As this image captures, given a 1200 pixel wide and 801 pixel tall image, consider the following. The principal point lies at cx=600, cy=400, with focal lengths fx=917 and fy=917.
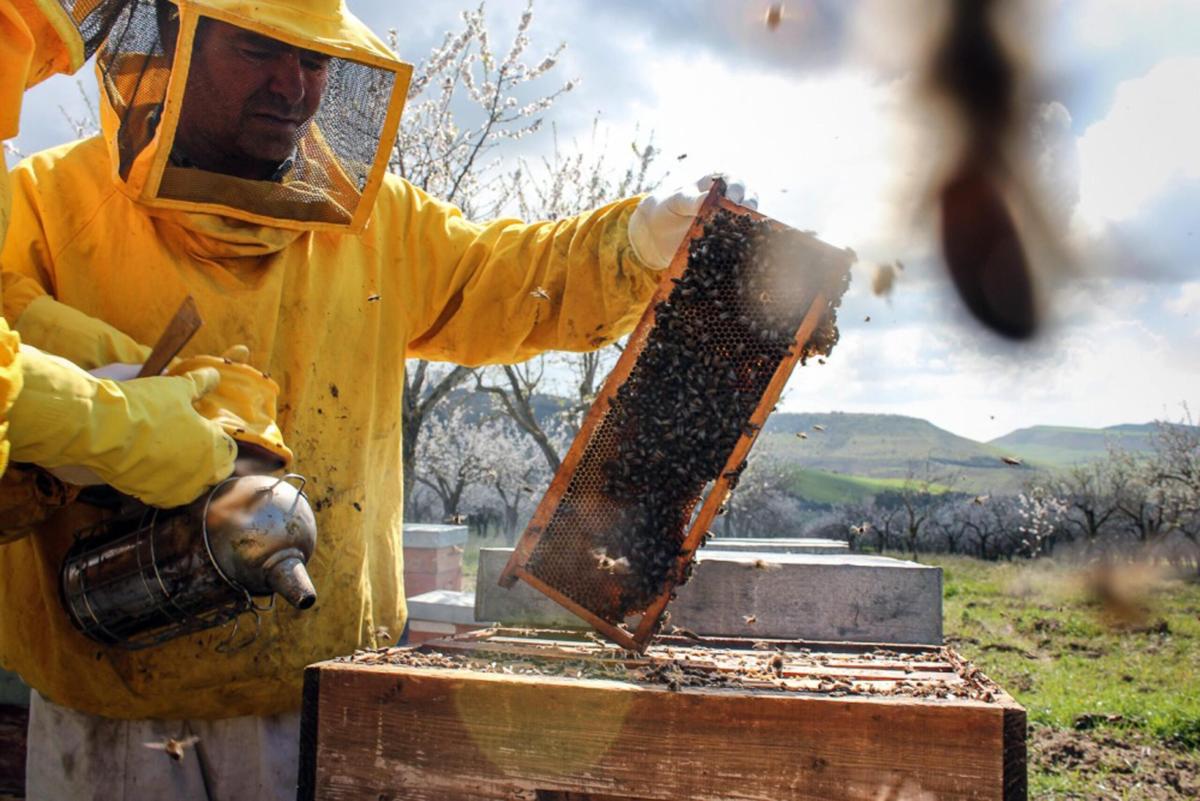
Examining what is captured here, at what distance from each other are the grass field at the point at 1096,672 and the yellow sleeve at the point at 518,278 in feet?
17.7

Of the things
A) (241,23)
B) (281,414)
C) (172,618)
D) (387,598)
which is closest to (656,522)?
(387,598)

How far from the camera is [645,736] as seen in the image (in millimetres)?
2119

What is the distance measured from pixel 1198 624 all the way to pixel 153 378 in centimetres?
1753

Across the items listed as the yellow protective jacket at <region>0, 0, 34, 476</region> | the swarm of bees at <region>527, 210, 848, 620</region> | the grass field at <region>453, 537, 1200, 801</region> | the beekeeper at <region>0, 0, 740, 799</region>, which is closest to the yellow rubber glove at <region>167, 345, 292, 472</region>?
the beekeeper at <region>0, 0, 740, 799</region>

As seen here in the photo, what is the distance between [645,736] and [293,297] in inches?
73.5

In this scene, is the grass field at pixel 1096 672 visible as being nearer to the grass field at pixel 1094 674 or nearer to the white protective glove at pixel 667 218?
the grass field at pixel 1094 674

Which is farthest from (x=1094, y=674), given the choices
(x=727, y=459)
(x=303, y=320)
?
(x=303, y=320)

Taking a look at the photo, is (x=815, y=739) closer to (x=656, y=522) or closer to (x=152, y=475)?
(x=656, y=522)

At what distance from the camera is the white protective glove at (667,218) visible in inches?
120

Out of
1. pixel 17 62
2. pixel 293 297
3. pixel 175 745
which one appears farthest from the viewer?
pixel 293 297

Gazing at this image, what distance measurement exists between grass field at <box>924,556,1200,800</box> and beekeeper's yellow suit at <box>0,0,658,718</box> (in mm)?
5567

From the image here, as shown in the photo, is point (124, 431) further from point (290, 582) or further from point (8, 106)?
point (8, 106)

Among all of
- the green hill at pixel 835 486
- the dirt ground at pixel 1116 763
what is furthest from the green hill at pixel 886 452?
the dirt ground at pixel 1116 763

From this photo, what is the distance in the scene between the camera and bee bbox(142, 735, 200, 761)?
271cm
